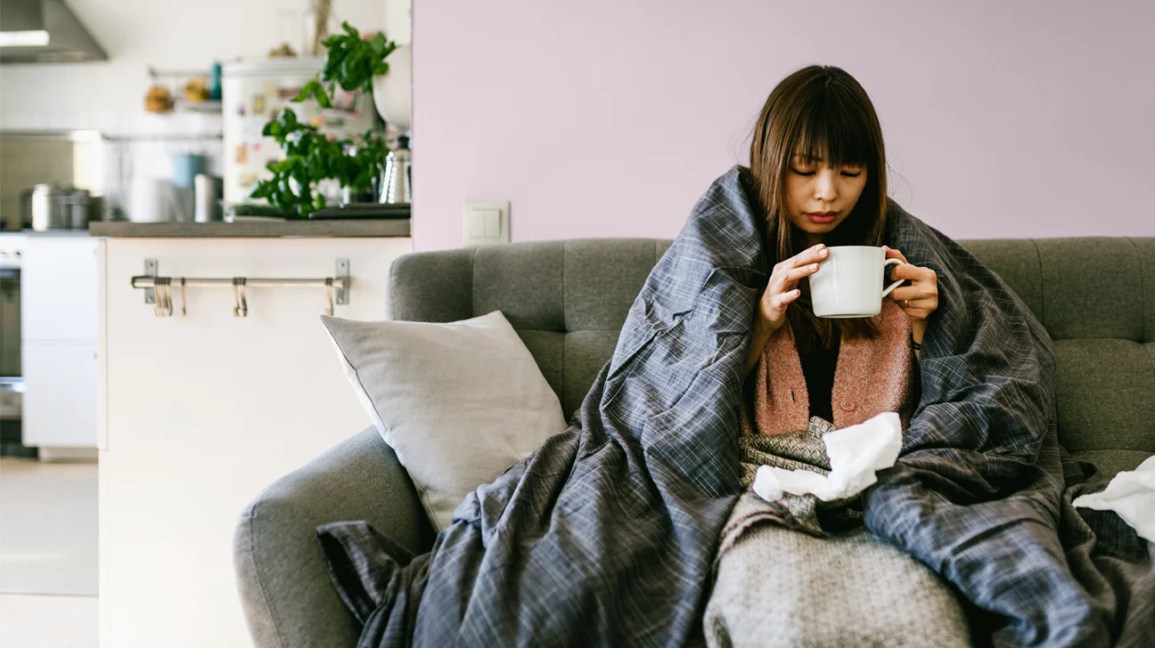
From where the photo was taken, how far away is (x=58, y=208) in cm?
441

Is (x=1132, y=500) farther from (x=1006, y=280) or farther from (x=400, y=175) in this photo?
(x=400, y=175)

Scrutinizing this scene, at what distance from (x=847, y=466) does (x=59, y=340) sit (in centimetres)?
399

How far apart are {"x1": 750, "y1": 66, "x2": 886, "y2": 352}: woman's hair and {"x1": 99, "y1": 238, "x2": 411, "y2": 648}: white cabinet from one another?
0.84 metres

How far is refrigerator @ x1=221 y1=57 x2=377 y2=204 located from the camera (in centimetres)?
418

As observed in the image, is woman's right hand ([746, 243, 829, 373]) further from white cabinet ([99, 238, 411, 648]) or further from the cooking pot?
the cooking pot

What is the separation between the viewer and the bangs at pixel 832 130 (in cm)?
128

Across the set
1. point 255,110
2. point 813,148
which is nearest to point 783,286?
point 813,148

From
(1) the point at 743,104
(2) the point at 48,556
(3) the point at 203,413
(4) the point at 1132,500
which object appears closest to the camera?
(4) the point at 1132,500

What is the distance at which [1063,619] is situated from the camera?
2.65 ft

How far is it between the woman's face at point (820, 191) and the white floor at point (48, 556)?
1.73m

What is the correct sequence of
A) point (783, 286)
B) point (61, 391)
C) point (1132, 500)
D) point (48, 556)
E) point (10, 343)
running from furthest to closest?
point (10, 343), point (61, 391), point (48, 556), point (783, 286), point (1132, 500)

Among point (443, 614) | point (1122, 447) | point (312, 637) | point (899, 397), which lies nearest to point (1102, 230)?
point (1122, 447)

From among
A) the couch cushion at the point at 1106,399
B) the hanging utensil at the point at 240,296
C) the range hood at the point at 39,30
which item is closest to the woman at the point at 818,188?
the couch cushion at the point at 1106,399

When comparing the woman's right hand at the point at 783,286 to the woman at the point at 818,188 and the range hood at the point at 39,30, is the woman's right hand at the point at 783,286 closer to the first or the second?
the woman at the point at 818,188
